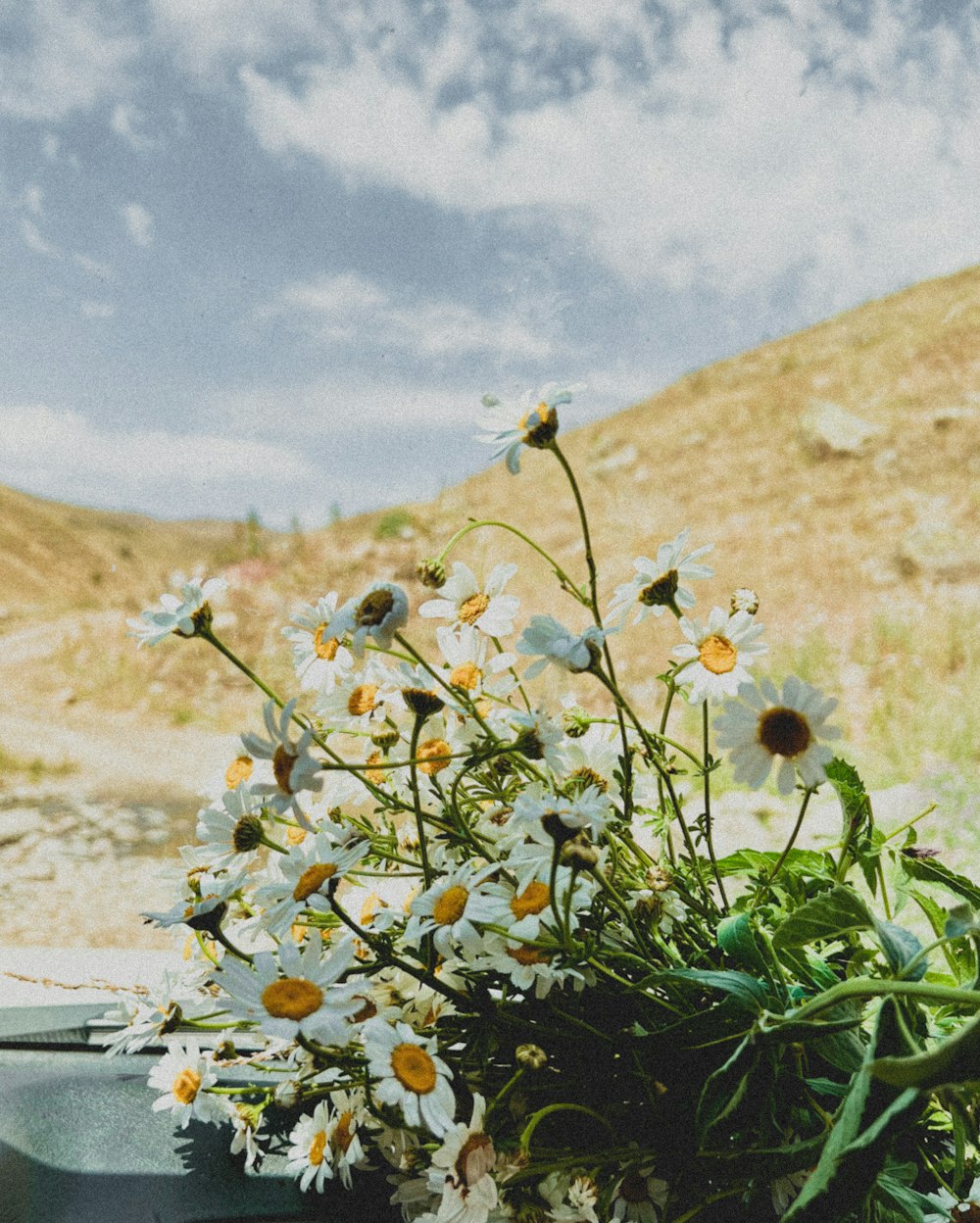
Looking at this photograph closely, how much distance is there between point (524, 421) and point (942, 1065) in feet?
0.86

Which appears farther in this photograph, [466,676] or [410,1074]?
[466,676]

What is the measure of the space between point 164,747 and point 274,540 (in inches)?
52.4

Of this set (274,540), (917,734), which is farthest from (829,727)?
(274,540)

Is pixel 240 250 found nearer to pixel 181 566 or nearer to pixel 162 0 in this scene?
pixel 162 0

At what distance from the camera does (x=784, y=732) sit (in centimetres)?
34

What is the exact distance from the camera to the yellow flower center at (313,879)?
365mm

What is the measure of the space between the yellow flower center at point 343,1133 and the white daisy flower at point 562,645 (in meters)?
0.22

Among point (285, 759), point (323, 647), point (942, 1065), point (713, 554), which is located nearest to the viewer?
point (942, 1065)

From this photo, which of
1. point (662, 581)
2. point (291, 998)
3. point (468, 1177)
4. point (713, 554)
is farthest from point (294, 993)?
point (713, 554)

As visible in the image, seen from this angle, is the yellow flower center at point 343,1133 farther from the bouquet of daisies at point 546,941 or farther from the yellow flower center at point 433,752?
the yellow flower center at point 433,752

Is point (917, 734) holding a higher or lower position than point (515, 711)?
higher

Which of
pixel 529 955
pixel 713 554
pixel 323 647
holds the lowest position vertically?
pixel 529 955

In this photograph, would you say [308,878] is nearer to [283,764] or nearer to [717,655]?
[283,764]

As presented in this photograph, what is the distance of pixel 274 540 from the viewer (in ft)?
15.1
